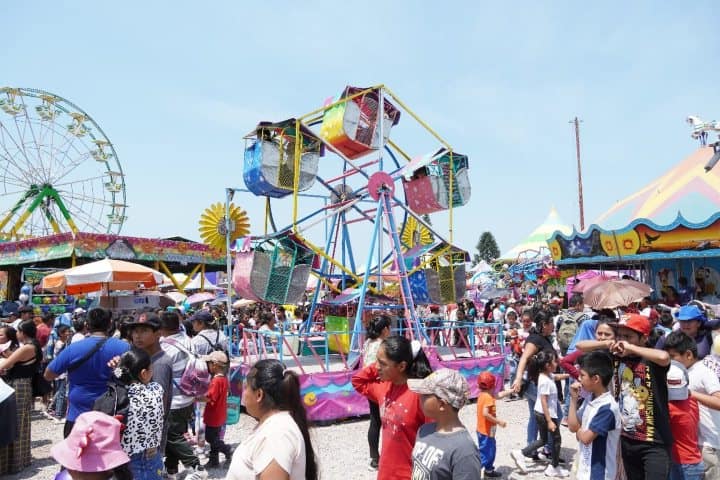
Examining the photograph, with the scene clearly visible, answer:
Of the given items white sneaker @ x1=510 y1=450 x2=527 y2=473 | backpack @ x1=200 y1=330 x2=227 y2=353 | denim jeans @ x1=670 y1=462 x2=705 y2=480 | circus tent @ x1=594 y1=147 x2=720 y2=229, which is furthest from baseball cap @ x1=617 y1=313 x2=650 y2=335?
circus tent @ x1=594 y1=147 x2=720 y2=229

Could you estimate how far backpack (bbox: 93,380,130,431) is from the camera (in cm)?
299

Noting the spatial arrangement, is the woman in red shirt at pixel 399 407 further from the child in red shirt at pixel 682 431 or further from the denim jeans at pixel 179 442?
the denim jeans at pixel 179 442

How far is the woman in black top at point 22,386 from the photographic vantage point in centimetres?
501

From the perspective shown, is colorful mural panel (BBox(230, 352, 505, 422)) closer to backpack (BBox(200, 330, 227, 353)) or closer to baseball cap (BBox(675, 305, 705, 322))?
backpack (BBox(200, 330, 227, 353))

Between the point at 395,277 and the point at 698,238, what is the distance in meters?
8.84

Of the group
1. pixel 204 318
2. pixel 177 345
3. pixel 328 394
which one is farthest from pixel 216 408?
pixel 328 394

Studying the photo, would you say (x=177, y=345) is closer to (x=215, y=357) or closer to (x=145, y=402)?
(x=215, y=357)

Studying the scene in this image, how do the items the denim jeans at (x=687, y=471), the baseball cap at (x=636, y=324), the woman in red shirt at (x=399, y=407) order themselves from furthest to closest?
the denim jeans at (x=687, y=471)
the baseball cap at (x=636, y=324)
the woman in red shirt at (x=399, y=407)

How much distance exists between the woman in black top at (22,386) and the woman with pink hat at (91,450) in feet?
11.2

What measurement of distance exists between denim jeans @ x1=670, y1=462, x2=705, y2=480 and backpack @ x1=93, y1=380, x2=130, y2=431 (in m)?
3.04

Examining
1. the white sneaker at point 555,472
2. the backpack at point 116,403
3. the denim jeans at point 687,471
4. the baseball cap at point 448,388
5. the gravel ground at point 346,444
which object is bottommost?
Answer: the gravel ground at point 346,444

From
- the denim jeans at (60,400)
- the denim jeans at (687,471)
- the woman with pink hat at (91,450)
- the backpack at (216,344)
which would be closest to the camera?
the woman with pink hat at (91,450)

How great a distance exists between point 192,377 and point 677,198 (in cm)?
1626

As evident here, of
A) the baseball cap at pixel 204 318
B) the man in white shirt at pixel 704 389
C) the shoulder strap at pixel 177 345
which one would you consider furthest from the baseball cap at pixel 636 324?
the baseball cap at pixel 204 318
